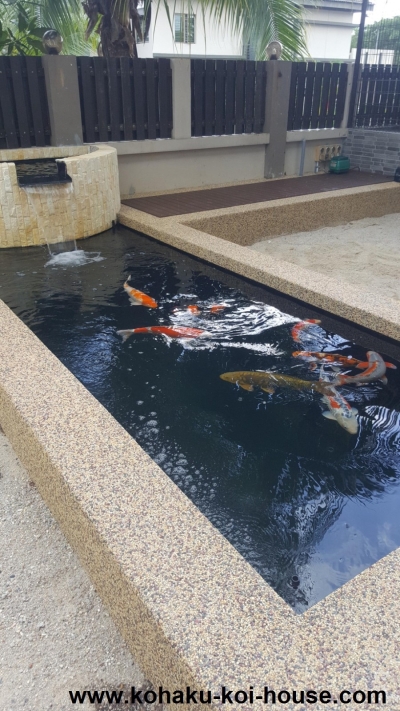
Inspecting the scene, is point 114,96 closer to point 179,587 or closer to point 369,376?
point 369,376

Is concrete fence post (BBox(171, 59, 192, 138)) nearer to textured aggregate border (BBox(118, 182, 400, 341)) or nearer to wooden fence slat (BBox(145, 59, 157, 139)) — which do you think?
wooden fence slat (BBox(145, 59, 157, 139))

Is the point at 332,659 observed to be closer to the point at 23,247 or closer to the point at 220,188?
the point at 23,247

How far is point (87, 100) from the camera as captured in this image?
9.06 m

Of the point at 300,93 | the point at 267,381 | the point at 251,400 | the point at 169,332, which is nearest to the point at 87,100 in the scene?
the point at 300,93

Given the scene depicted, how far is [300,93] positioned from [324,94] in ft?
2.45

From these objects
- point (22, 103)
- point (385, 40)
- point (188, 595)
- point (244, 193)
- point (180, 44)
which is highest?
point (180, 44)

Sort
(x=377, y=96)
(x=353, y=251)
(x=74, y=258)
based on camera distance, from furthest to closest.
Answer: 1. (x=377, y=96)
2. (x=353, y=251)
3. (x=74, y=258)

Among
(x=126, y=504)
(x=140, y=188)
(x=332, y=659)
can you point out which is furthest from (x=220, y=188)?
(x=332, y=659)

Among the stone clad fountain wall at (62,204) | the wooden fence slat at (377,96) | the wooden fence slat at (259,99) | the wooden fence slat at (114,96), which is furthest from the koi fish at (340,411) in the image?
the wooden fence slat at (377,96)

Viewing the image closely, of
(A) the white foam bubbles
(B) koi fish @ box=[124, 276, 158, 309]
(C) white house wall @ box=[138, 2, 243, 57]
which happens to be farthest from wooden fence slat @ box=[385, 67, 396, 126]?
(C) white house wall @ box=[138, 2, 243, 57]

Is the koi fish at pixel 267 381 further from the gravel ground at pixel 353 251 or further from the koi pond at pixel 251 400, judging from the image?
the gravel ground at pixel 353 251

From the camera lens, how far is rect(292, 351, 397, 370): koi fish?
A: 14.4 feet

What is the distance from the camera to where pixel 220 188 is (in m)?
10.4

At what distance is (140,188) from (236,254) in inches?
167
